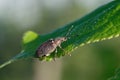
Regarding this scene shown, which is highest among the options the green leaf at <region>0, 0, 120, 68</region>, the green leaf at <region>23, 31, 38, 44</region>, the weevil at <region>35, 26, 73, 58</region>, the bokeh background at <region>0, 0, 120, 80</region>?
the bokeh background at <region>0, 0, 120, 80</region>

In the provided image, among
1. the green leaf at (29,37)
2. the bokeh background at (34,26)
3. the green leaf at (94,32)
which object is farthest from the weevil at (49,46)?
the bokeh background at (34,26)

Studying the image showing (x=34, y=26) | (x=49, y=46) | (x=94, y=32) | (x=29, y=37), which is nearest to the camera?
(x=94, y=32)

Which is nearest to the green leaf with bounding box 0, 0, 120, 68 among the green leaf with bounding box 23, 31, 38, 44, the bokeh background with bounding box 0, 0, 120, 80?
the green leaf with bounding box 23, 31, 38, 44

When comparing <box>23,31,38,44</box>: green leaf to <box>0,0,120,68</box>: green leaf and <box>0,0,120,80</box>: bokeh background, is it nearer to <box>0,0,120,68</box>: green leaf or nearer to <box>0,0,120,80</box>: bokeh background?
<box>0,0,120,68</box>: green leaf

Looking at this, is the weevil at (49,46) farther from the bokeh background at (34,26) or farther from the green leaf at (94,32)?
the bokeh background at (34,26)

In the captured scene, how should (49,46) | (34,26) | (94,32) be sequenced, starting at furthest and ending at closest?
(34,26) < (49,46) < (94,32)

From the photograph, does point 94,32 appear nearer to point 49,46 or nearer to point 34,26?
point 49,46

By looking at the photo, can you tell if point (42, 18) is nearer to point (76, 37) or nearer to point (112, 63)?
point (112, 63)

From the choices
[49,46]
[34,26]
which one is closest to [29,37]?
[49,46]

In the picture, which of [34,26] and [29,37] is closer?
[29,37]
